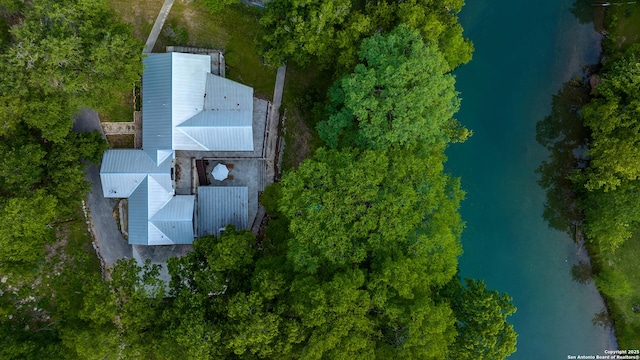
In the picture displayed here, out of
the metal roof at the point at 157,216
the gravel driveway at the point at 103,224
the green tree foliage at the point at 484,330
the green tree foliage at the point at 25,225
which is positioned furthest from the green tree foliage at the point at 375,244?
the green tree foliage at the point at 25,225

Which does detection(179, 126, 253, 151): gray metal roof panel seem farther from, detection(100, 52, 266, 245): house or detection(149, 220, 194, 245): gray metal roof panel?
detection(149, 220, 194, 245): gray metal roof panel

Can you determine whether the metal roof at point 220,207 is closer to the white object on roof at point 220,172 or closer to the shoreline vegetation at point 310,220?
the white object on roof at point 220,172

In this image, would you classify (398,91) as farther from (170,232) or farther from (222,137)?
(170,232)

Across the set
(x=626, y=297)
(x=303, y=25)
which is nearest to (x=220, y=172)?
(x=303, y=25)

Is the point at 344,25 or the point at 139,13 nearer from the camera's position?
the point at 344,25

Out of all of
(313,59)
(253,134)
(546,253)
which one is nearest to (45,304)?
(253,134)

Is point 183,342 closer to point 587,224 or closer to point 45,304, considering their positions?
point 45,304
